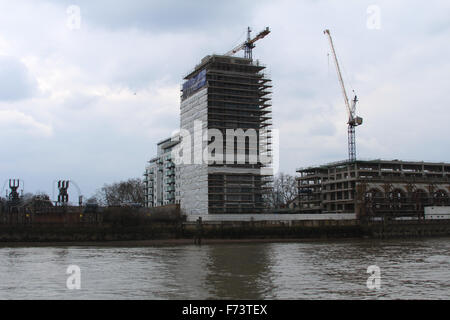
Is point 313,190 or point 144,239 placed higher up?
point 313,190

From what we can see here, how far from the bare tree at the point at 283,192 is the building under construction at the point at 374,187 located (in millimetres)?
9198

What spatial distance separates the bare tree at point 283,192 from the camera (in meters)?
165

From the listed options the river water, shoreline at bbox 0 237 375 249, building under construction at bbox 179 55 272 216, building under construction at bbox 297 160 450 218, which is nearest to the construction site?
building under construction at bbox 297 160 450 218

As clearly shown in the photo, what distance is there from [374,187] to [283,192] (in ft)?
141

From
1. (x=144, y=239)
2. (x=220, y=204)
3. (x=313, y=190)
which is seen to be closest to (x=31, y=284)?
(x=144, y=239)

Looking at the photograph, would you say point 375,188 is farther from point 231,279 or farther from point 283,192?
point 231,279

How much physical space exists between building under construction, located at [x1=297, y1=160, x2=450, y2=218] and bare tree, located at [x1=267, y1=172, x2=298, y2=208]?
920cm

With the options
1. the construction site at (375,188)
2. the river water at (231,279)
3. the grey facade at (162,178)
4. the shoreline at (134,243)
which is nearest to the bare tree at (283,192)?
the construction site at (375,188)

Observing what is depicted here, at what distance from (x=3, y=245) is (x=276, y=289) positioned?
6446cm

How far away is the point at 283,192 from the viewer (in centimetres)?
16788

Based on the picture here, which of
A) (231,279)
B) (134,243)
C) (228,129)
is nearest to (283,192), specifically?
(228,129)

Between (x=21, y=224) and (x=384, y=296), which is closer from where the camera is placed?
(x=384, y=296)
